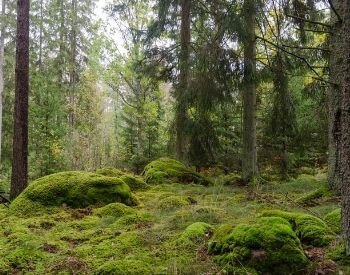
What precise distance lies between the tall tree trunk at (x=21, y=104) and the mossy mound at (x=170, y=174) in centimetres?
372

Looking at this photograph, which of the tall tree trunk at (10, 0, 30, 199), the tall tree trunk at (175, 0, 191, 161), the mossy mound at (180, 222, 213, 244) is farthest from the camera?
the tall tree trunk at (175, 0, 191, 161)

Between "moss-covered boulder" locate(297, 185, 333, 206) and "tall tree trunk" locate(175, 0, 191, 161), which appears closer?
"moss-covered boulder" locate(297, 185, 333, 206)

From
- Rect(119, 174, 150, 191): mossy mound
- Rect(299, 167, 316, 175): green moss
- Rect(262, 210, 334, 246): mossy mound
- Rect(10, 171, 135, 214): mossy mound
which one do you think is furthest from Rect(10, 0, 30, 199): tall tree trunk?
Rect(299, 167, 316, 175): green moss

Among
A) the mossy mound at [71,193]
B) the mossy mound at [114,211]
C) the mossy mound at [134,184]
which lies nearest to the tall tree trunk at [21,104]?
the mossy mound at [71,193]

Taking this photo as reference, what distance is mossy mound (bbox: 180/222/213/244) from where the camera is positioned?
4.71 meters

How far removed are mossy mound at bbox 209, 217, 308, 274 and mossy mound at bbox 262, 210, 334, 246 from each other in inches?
15.5

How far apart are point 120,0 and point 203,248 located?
65.0 feet

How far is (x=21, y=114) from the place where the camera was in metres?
8.78

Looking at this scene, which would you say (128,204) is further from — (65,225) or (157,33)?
(157,33)

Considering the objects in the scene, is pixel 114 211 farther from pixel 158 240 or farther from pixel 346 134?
pixel 346 134

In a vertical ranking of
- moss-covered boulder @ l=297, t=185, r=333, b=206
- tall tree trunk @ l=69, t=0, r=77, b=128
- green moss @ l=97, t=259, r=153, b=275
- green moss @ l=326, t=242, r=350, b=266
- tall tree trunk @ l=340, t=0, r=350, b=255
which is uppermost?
tall tree trunk @ l=69, t=0, r=77, b=128

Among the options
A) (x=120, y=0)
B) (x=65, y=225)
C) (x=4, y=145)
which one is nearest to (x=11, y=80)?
(x=4, y=145)

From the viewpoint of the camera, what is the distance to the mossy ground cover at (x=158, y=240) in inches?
154

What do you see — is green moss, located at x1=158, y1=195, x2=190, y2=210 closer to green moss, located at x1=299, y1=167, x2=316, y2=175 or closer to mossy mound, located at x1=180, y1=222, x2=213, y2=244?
mossy mound, located at x1=180, y1=222, x2=213, y2=244
